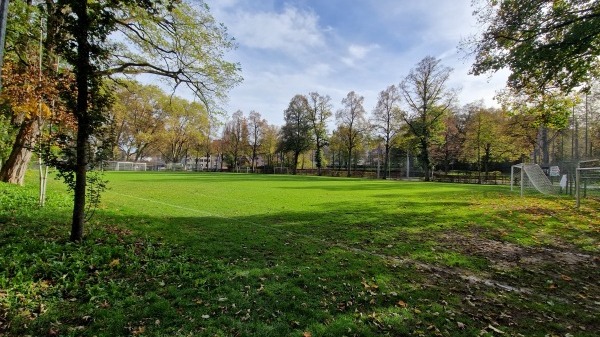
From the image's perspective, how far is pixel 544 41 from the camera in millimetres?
9938

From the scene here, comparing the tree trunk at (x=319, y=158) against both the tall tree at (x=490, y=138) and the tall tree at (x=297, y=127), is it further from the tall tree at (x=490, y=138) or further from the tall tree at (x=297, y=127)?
the tall tree at (x=490, y=138)

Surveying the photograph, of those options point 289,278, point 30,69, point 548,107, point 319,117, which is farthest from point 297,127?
point 289,278

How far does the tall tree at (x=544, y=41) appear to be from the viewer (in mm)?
8852

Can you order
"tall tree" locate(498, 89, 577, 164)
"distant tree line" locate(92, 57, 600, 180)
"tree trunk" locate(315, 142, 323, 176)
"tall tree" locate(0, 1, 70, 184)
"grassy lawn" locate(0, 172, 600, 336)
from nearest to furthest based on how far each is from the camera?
1. "grassy lawn" locate(0, 172, 600, 336)
2. "tall tree" locate(0, 1, 70, 184)
3. "tall tree" locate(498, 89, 577, 164)
4. "distant tree line" locate(92, 57, 600, 180)
5. "tree trunk" locate(315, 142, 323, 176)

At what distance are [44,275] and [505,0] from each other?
47.0 feet

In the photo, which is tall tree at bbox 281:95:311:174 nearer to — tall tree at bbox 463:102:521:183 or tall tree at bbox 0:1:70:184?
tall tree at bbox 463:102:521:183

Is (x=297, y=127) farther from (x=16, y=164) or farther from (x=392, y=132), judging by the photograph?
(x=16, y=164)

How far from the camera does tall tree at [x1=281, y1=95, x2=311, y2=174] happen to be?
6681 centimetres

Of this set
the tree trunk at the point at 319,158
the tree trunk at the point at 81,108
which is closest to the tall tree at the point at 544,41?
the tree trunk at the point at 81,108

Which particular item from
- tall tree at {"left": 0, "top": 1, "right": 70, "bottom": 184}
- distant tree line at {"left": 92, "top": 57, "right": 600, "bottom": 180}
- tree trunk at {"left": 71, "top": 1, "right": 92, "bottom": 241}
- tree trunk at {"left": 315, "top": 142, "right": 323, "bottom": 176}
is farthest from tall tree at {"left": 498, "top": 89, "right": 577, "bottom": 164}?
tree trunk at {"left": 315, "top": 142, "right": 323, "bottom": 176}

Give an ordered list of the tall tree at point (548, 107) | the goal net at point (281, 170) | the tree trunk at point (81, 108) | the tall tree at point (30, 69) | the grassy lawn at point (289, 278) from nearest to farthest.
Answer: the grassy lawn at point (289, 278) → the tree trunk at point (81, 108) → the tall tree at point (30, 69) → the tall tree at point (548, 107) → the goal net at point (281, 170)

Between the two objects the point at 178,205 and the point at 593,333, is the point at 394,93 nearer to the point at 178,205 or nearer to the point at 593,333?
the point at 178,205

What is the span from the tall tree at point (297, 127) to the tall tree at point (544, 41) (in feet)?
183

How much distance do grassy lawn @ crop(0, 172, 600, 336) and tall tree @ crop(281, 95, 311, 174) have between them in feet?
189
